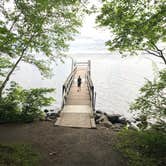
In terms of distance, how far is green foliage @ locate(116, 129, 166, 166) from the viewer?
18.8ft

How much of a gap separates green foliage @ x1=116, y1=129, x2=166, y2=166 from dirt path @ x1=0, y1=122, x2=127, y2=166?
Result: 0.31 metres

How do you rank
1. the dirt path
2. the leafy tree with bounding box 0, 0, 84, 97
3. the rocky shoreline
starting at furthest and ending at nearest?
the rocky shoreline → the leafy tree with bounding box 0, 0, 84, 97 → the dirt path

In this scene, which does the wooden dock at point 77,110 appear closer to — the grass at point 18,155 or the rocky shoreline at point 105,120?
the rocky shoreline at point 105,120

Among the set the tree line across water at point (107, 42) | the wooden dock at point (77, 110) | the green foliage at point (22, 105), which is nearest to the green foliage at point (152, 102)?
the tree line across water at point (107, 42)

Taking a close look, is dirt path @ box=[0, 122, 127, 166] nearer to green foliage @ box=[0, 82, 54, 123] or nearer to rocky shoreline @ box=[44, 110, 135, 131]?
green foliage @ box=[0, 82, 54, 123]

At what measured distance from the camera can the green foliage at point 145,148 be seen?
573 cm

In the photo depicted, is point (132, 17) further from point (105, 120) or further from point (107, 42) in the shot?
point (105, 120)

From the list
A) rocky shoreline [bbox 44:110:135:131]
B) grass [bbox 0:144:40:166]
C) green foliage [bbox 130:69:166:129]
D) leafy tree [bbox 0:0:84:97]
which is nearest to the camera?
grass [bbox 0:144:40:166]

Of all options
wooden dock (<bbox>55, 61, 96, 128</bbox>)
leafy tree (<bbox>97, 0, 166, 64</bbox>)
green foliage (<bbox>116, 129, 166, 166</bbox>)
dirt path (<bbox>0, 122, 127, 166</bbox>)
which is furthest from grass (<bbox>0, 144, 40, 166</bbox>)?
leafy tree (<bbox>97, 0, 166, 64</bbox>)

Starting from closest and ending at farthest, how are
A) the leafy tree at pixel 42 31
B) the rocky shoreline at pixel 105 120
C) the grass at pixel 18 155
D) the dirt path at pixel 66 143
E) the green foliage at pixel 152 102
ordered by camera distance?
the grass at pixel 18 155, the dirt path at pixel 66 143, the green foliage at pixel 152 102, the leafy tree at pixel 42 31, the rocky shoreline at pixel 105 120

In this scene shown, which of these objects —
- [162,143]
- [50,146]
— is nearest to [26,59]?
[50,146]

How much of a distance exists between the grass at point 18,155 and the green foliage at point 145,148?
8.33 ft

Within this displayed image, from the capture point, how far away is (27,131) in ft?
28.0

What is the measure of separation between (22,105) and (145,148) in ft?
20.5
